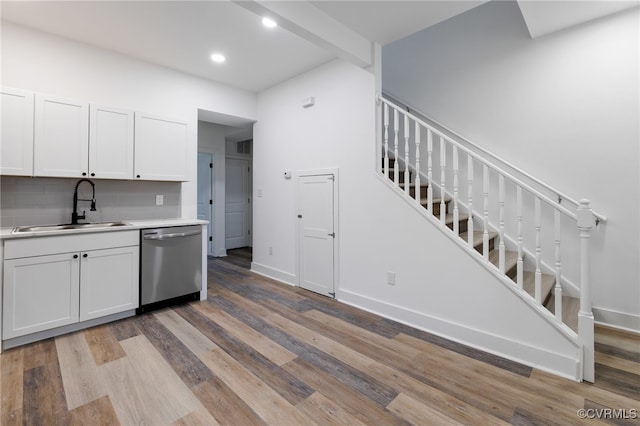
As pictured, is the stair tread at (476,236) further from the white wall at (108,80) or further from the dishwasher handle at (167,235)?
the white wall at (108,80)

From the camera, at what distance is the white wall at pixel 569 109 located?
8.89 ft

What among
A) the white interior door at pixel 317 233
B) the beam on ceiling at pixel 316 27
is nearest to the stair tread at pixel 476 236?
the white interior door at pixel 317 233

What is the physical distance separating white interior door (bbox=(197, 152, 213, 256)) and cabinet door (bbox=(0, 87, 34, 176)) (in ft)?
10.9

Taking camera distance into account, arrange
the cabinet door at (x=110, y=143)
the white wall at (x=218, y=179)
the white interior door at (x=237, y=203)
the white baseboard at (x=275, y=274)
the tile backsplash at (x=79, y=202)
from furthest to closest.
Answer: the white interior door at (x=237, y=203) < the white wall at (x=218, y=179) < the white baseboard at (x=275, y=274) < the cabinet door at (x=110, y=143) < the tile backsplash at (x=79, y=202)

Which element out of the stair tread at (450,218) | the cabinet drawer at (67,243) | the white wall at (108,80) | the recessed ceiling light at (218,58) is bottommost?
the cabinet drawer at (67,243)

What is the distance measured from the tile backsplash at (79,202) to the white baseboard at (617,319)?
4.94 meters

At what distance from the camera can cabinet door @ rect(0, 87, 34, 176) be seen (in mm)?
2598

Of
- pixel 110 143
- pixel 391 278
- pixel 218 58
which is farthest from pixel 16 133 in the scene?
pixel 391 278

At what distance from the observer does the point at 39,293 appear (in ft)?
8.19

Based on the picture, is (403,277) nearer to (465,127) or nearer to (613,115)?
(465,127)

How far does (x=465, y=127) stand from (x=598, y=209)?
1.57 metres

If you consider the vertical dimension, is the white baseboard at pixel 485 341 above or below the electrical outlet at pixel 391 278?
below

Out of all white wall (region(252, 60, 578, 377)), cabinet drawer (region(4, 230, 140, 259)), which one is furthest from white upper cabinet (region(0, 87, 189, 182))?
white wall (region(252, 60, 578, 377))

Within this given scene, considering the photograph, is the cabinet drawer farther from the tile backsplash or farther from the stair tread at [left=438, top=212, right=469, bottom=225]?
the stair tread at [left=438, top=212, right=469, bottom=225]
